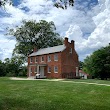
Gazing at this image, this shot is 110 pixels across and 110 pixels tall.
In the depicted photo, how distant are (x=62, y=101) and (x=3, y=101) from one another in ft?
11.9

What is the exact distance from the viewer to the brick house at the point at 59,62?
47094 mm

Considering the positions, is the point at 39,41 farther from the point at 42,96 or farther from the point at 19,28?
→ the point at 42,96

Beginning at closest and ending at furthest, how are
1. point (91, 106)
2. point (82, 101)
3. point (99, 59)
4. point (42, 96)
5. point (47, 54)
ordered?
point (91, 106), point (82, 101), point (42, 96), point (47, 54), point (99, 59)

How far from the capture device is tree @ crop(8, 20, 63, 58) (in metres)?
66.6

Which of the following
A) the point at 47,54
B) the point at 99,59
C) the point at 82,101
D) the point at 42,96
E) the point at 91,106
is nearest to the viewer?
the point at 91,106

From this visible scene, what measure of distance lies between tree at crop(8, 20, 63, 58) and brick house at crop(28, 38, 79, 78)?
14537 mm

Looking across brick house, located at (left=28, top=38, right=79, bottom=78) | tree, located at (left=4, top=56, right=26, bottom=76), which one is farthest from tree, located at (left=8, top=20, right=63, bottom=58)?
brick house, located at (left=28, top=38, right=79, bottom=78)

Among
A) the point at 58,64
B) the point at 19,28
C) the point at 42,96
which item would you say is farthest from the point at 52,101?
the point at 19,28

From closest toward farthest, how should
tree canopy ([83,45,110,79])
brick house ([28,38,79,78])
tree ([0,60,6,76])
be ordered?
brick house ([28,38,79,78])
tree canopy ([83,45,110,79])
tree ([0,60,6,76])

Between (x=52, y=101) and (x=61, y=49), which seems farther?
(x=61, y=49)

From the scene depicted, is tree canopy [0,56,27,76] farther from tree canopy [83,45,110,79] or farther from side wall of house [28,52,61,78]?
tree canopy [83,45,110,79]

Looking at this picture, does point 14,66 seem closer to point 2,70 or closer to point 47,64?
point 2,70

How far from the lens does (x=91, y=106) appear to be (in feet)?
46.4

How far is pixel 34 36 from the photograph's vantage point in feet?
224
